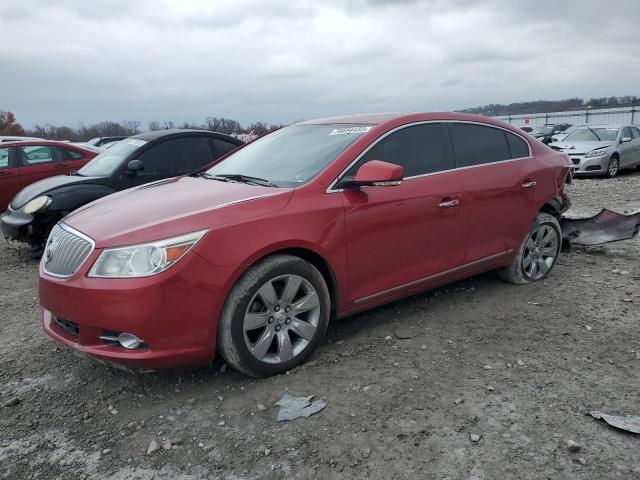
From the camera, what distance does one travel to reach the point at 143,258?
2809 millimetres

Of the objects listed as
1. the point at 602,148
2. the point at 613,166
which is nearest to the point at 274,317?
the point at 602,148

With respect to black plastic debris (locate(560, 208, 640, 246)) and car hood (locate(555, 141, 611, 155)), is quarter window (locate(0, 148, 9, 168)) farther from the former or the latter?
car hood (locate(555, 141, 611, 155))

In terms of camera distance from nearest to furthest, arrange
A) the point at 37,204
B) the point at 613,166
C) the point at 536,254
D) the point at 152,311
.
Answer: the point at 152,311 < the point at 536,254 < the point at 37,204 < the point at 613,166

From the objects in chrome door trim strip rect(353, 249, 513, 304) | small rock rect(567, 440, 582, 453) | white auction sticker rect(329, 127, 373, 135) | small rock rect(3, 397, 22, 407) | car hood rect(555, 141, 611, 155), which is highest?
white auction sticker rect(329, 127, 373, 135)

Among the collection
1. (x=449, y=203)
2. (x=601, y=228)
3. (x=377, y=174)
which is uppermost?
(x=377, y=174)

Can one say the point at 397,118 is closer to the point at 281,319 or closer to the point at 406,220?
the point at 406,220

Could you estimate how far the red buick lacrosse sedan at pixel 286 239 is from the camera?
2834 millimetres

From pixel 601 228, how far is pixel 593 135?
958cm

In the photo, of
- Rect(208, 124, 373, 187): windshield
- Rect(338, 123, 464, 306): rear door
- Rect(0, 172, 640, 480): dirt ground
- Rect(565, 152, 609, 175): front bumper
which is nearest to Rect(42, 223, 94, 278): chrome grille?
Rect(0, 172, 640, 480): dirt ground

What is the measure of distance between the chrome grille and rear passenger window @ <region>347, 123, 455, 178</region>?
73.3 inches

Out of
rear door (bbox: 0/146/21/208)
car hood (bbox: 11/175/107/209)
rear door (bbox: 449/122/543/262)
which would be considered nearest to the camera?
rear door (bbox: 449/122/543/262)

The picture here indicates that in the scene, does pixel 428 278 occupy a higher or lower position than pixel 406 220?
lower

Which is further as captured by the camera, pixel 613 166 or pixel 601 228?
pixel 613 166

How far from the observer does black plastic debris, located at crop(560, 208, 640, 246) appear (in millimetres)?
5687
